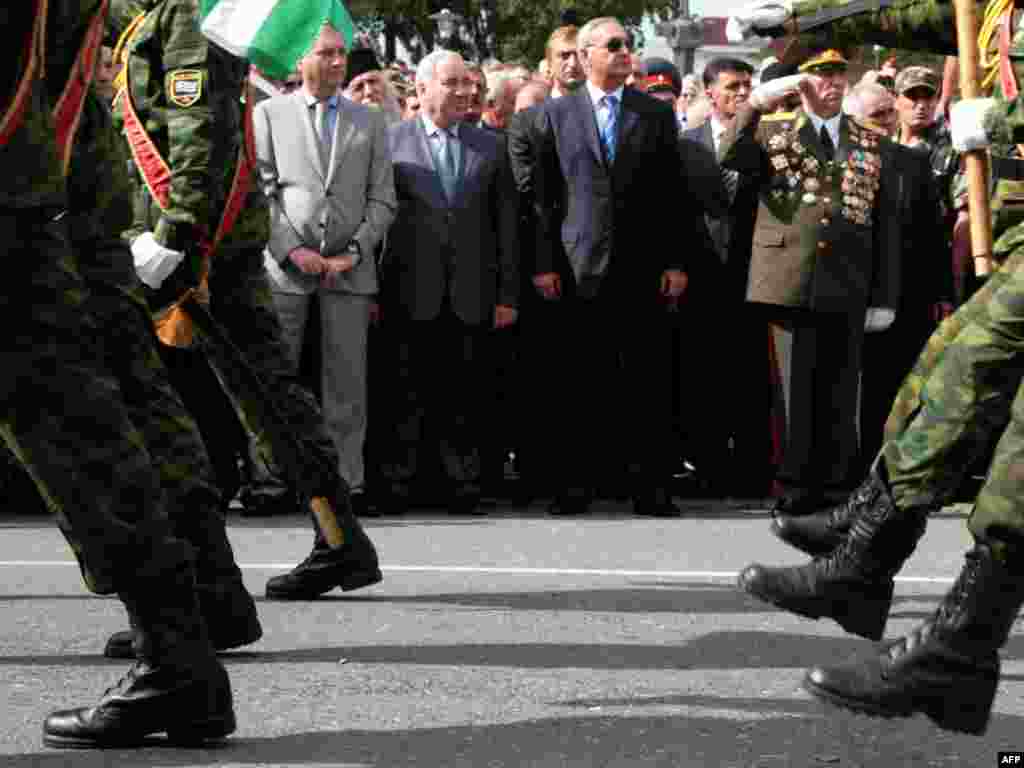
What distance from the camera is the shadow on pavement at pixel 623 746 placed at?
4.77 metres

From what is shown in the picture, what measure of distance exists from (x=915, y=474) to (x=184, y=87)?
96.2 inches

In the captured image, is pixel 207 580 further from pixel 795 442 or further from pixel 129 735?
pixel 795 442

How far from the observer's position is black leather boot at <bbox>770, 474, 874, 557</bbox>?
222 inches

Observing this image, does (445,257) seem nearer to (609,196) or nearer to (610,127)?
(609,196)

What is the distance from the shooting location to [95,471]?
4574mm

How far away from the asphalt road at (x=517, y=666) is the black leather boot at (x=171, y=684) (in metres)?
0.06

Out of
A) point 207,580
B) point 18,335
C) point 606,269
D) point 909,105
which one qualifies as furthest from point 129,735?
point 909,105

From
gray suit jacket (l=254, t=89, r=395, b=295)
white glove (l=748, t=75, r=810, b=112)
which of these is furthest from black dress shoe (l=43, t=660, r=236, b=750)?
gray suit jacket (l=254, t=89, r=395, b=295)

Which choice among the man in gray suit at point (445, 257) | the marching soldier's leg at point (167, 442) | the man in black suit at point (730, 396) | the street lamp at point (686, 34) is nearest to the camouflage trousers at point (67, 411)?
the marching soldier's leg at point (167, 442)

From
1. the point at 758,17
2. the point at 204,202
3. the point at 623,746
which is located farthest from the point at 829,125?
the point at 623,746

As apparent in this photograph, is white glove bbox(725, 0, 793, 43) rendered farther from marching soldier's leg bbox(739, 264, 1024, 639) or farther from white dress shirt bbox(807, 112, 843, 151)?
white dress shirt bbox(807, 112, 843, 151)

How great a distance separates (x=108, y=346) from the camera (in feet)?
18.6

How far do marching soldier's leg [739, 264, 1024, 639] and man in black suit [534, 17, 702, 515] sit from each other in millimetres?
5516

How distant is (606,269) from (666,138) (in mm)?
710
